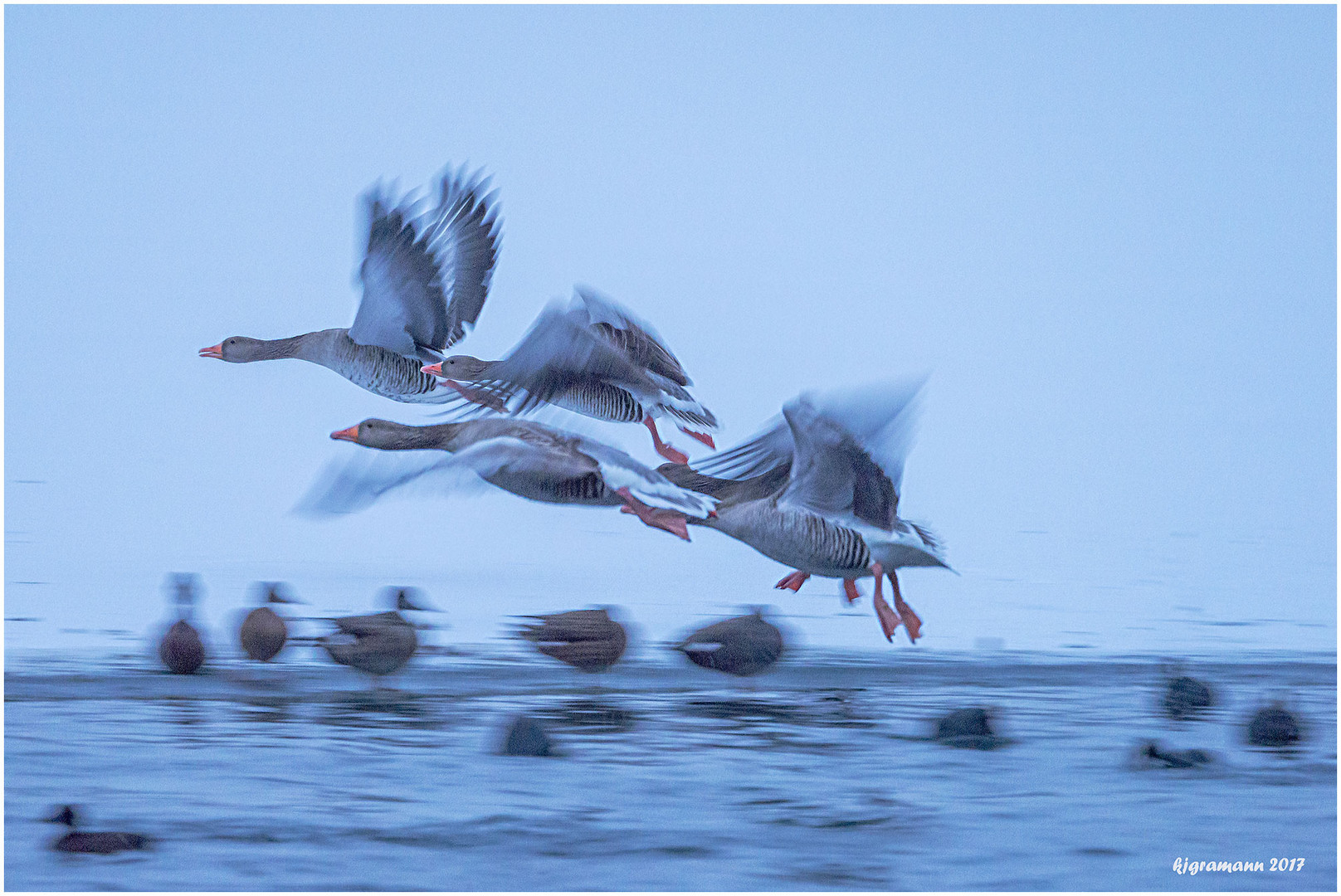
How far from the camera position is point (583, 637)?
23.2 feet

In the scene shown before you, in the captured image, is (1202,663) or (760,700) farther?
(1202,663)

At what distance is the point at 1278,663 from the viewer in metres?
8.63

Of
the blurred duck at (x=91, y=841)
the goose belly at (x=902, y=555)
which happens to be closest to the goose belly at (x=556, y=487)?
the goose belly at (x=902, y=555)

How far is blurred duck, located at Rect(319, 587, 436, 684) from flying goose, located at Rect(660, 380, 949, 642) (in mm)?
1569

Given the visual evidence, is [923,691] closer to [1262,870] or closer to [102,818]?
[1262,870]

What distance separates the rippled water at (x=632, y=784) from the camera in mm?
4781

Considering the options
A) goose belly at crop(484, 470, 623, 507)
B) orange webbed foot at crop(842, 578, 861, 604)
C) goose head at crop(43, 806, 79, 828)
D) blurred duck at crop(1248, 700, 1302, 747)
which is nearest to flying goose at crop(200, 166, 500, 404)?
goose belly at crop(484, 470, 623, 507)

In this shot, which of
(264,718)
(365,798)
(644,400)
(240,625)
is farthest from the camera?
(644,400)

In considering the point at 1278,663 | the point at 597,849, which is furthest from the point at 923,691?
the point at 597,849

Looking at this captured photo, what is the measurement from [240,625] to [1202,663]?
17.9 feet

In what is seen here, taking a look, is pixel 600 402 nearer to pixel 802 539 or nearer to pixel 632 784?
pixel 802 539

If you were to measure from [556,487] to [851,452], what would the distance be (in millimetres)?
1655

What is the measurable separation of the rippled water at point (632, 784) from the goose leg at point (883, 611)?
41 cm

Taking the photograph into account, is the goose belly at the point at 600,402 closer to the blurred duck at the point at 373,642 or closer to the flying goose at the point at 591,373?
the flying goose at the point at 591,373
